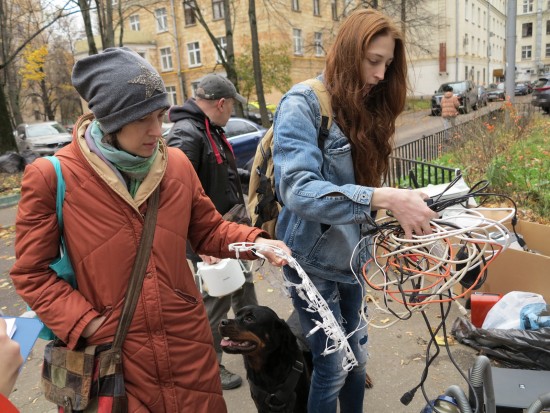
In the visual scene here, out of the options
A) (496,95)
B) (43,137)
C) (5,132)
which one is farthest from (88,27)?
(496,95)

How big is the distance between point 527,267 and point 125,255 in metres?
3.17

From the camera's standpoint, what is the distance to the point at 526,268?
11.3 feet

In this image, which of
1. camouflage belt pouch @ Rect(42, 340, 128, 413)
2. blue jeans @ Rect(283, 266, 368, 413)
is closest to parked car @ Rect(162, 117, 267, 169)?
blue jeans @ Rect(283, 266, 368, 413)

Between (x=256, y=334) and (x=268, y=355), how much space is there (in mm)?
153

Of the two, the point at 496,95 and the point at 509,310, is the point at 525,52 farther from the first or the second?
the point at 509,310

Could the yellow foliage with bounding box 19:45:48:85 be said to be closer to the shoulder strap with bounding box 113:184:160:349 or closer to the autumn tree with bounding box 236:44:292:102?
the autumn tree with bounding box 236:44:292:102

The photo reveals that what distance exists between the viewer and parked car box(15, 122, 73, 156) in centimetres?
1726

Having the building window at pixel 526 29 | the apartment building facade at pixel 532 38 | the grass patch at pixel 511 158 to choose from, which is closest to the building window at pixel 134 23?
the grass patch at pixel 511 158

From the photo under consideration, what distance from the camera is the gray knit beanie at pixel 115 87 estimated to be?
1.52 m

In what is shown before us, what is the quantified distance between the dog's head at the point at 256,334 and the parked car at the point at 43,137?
15909 mm

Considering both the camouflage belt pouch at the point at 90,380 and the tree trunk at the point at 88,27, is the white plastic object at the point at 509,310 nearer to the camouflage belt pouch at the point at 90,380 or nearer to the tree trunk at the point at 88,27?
the camouflage belt pouch at the point at 90,380

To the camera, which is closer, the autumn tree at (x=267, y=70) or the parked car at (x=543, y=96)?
the parked car at (x=543, y=96)

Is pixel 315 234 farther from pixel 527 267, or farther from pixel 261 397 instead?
pixel 527 267

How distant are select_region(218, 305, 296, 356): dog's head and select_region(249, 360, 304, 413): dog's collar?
150 millimetres
